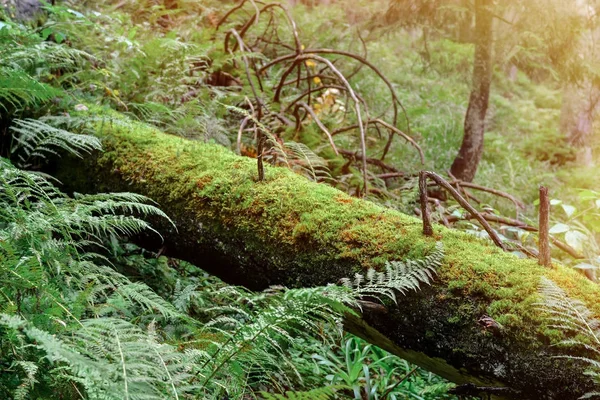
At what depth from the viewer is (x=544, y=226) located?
206cm

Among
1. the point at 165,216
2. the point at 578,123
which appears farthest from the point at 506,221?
the point at 578,123

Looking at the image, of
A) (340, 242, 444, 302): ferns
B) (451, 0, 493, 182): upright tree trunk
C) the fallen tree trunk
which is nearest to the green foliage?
the fallen tree trunk

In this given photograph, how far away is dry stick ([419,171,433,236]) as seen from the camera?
2.19 metres

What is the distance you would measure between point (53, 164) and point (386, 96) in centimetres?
751

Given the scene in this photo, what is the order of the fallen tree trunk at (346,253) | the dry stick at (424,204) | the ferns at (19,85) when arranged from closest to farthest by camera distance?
the fallen tree trunk at (346,253) → the dry stick at (424,204) → the ferns at (19,85)

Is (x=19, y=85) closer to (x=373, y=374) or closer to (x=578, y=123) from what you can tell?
(x=373, y=374)

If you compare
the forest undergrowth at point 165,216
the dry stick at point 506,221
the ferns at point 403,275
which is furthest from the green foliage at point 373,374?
the dry stick at point 506,221

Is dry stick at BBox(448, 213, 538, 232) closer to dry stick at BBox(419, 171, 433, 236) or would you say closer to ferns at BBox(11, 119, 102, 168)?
dry stick at BBox(419, 171, 433, 236)

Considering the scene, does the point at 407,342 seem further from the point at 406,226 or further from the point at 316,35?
the point at 316,35

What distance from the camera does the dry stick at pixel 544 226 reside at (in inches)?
81.2

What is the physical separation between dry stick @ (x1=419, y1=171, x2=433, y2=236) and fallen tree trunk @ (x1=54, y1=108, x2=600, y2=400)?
4 centimetres

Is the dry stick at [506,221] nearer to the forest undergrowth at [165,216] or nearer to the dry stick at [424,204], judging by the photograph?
the forest undergrowth at [165,216]

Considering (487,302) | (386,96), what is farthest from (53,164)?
(386,96)

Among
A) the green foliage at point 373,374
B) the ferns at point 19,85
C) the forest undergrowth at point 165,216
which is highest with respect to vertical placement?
the ferns at point 19,85
